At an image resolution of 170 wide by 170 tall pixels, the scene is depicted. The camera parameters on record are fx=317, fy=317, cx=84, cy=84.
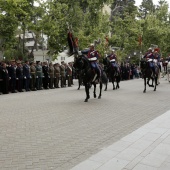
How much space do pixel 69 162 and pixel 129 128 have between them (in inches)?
123

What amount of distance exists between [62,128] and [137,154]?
111 inches

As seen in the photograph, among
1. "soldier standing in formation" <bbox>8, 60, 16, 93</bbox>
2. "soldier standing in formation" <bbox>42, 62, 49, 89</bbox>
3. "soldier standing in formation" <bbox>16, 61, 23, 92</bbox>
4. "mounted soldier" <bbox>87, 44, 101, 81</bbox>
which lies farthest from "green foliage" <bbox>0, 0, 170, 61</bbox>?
"mounted soldier" <bbox>87, 44, 101, 81</bbox>

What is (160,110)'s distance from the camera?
11219 millimetres

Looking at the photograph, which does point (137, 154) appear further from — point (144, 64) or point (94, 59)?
point (144, 64)

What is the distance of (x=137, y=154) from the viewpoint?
592 centimetres

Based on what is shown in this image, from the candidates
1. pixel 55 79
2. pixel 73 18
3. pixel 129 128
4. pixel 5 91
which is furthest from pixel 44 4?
pixel 129 128

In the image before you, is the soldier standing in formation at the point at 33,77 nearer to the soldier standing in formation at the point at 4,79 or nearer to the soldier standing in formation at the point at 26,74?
the soldier standing in formation at the point at 26,74

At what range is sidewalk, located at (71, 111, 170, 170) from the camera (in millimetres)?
5266

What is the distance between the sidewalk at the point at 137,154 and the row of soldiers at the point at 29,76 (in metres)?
11.7

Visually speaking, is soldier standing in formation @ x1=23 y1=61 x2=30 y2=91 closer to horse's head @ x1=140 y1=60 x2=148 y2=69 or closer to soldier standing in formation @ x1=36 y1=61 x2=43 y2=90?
soldier standing in formation @ x1=36 y1=61 x2=43 y2=90

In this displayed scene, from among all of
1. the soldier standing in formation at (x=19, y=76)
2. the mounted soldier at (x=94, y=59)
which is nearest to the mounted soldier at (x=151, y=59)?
the mounted soldier at (x=94, y=59)

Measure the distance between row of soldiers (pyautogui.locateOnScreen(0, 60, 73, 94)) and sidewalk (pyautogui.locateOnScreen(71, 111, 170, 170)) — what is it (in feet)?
38.2

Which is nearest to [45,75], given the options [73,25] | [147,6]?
[73,25]

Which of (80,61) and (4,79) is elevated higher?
(80,61)
